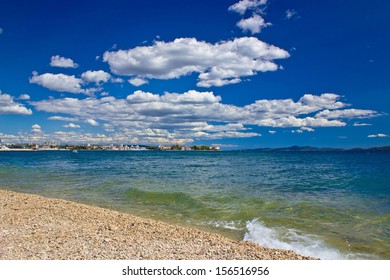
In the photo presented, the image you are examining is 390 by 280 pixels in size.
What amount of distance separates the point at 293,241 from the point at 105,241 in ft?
22.1

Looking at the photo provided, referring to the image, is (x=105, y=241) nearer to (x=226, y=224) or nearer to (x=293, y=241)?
(x=226, y=224)

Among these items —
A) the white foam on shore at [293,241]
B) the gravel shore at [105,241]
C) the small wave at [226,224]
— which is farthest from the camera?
the small wave at [226,224]

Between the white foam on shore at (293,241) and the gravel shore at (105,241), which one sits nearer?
the gravel shore at (105,241)

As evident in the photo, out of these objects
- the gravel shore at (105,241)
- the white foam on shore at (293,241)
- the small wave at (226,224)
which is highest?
the gravel shore at (105,241)

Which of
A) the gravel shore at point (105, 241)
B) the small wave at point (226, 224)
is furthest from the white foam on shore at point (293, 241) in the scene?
the gravel shore at point (105, 241)

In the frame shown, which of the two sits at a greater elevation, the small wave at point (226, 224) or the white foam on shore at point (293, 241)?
the white foam on shore at point (293, 241)

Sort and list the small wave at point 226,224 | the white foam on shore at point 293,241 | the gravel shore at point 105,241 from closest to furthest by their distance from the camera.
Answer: the gravel shore at point 105,241, the white foam on shore at point 293,241, the small wave at point 226,224

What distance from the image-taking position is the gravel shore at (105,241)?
27.0 ft

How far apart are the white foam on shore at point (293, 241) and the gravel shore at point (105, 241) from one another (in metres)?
1.40

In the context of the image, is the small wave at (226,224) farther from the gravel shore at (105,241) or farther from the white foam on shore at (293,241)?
the gravel shore at (105,241)

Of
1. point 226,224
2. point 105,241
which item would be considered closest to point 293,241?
point 226,224

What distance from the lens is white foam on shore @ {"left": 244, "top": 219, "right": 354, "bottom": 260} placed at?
10.1 metres

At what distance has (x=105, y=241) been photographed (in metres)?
9.30

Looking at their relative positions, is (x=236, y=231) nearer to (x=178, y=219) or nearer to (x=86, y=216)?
(x=178, y=219)
